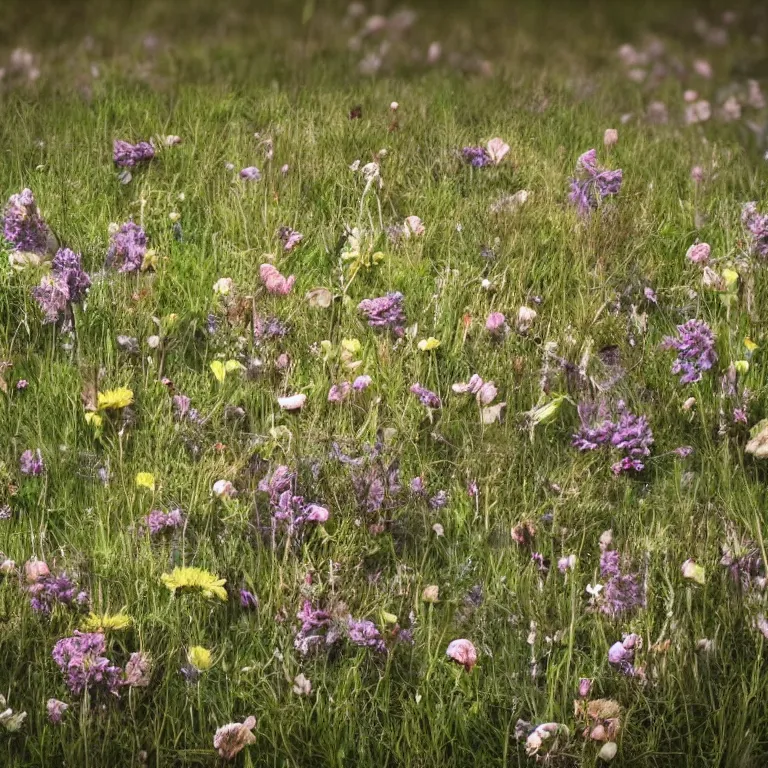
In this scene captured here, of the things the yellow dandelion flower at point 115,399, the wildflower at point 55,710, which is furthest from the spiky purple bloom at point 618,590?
the yellow dandelion flower at point 115,399

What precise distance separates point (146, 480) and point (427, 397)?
0.76 metres

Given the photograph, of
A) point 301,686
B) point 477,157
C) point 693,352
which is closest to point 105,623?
point 301,686

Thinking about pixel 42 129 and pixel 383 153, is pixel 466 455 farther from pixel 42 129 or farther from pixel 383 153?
pixel 42 129

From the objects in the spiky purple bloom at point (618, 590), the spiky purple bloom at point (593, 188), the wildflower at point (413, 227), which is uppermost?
the spiky purple bloom at point (593, 188)

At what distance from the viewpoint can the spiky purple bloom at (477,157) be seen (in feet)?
12.2

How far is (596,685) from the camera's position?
190 cm

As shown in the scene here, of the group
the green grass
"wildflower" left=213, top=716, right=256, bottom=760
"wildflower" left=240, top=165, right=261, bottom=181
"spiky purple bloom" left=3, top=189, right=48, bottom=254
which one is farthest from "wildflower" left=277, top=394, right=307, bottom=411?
"wildflower" left=240, top=165, right=261, bottom=181

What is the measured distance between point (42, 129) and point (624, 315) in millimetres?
2569

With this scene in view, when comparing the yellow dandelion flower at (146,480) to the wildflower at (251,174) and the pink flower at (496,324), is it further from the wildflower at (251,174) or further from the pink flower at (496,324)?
the wildflower at (251,174)

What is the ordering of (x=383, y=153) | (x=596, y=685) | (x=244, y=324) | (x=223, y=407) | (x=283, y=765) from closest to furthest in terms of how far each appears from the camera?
(x=283, y=765) → (x=596, y=685) → (x=223, y=407) → (x=244, y=324) → (x=383, y=153)

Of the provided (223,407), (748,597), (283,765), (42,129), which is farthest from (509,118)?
(283,765)

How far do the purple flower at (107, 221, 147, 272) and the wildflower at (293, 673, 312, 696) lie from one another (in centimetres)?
158

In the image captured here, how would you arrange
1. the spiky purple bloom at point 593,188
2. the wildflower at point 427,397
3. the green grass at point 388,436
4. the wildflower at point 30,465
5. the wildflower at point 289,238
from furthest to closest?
the spiky purple bloom at point 593,188 → the wildflower at point 289,238 → the wildflower at point 427,397 → the wildflower at point 30,465 → the green grass at point 388,436

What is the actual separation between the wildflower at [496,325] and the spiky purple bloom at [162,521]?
111cm
